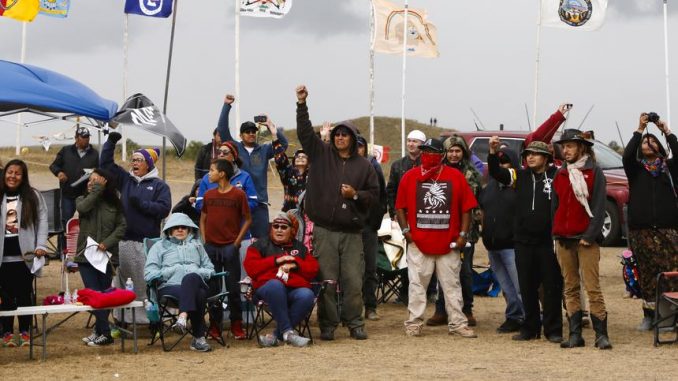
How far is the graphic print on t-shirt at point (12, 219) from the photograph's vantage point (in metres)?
9.84

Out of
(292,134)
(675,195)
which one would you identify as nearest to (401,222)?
(675,195)

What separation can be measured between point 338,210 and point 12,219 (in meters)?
2.80

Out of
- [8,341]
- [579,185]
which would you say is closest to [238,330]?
[8,341]

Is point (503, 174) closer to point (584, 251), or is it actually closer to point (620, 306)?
point (584, 251)

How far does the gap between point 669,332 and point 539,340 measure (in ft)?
3.92

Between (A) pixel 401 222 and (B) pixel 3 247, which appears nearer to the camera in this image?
(B) pixel 3 247

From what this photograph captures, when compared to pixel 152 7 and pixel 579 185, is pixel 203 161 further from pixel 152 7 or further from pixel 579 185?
pixel 152 7

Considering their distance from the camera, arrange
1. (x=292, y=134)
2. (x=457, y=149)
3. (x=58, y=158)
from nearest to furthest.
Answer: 1. (x=457, y=149)
2. (x=58, y=158)
3. (x=292, y=134)

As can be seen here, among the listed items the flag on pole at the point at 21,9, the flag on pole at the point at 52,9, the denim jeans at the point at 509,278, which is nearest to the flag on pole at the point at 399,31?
the flag on pole at the point at 52,9

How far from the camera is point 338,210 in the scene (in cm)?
1039

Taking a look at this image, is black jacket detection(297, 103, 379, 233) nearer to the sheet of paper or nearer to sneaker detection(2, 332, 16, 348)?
the sheet of paper

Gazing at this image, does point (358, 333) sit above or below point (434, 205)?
below

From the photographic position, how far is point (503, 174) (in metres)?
10.3

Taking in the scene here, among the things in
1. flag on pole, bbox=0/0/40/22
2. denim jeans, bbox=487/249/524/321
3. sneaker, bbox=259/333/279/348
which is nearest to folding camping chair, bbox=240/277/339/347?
sneaker, bbox=259/333/279/348
